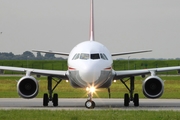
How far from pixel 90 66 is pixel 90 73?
0.36 m

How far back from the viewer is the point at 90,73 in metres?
27.7

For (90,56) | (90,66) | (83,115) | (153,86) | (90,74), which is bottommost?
(83,115)

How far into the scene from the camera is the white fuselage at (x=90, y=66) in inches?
1100

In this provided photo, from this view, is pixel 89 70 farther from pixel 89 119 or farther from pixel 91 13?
pixel 91 13

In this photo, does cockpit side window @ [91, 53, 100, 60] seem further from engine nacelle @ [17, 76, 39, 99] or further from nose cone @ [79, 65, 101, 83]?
engine nacelle @ [17, 76, 39, 99]

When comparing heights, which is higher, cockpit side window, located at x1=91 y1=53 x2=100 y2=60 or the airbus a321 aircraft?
cockpit side window, located at x1=91 y1=53 x2=100 y2=60

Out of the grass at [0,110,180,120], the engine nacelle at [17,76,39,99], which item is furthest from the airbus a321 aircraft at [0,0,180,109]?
the grass at [0,110,180,120]

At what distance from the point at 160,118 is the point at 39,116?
458 cm

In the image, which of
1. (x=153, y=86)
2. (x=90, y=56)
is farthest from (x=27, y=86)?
(x=153, y=86)

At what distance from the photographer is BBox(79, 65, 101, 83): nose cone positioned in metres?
A: 27.7

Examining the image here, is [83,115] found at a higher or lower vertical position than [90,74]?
lower

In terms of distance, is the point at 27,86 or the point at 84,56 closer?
the point at 84,56

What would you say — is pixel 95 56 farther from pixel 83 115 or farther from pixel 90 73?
pixel 83 115

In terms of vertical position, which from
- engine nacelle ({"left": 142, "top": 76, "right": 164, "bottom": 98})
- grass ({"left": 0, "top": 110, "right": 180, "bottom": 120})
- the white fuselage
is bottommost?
grass ({"left": 0, "top": 110, "right": 180, "bottom": 120})
